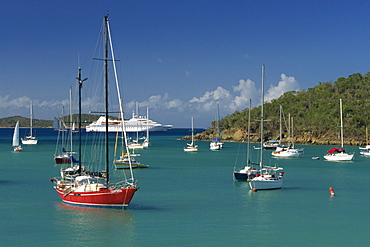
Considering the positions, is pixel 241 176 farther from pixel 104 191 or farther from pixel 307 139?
pixel 307 139

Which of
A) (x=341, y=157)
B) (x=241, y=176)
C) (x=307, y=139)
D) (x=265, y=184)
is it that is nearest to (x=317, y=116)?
(x=307, y=139)

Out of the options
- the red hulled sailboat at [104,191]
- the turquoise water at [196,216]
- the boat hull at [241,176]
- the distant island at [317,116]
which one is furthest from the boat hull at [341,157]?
the red hulled sailboat at [104,191]

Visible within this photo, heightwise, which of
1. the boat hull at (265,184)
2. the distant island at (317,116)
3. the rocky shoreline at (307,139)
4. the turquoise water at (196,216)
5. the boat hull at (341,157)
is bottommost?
the turquoise water at (196,216)

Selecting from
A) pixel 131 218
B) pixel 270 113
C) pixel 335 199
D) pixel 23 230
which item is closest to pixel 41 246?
pixel 23 230

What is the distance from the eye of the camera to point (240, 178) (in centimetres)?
3891

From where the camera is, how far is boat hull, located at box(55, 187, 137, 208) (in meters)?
25.1

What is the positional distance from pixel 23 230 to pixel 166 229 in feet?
21.9

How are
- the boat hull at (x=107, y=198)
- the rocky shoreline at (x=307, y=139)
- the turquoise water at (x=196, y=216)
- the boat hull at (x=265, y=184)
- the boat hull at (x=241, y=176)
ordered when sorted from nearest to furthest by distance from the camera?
1. the turquoise water at (x=196, y=216)
2. the boat hull at (x=107, y=198)
3. the boat hull at (x=265, y=184)
4. the boat hull at (x=241, y=176)
5. the rocky shoreline at (x=307, y=139)

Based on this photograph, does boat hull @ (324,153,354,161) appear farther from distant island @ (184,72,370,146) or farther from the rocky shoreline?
the rocky shoreline

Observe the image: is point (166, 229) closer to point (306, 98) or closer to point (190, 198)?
point (190, 198)

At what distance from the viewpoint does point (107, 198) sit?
25.2 m

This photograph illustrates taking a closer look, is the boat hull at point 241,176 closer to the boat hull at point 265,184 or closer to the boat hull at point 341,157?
the boat hull at point 265,184

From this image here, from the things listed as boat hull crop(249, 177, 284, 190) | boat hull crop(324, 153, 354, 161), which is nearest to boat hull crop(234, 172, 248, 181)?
boat hull crop(249, 177, 284, 190)

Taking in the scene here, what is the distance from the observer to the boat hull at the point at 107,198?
2514 centimetres
